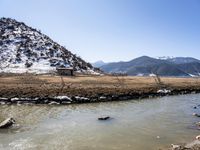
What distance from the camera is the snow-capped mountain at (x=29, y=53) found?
12781cm

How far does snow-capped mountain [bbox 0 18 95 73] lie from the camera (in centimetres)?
12781

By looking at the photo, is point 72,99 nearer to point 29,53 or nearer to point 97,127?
point 97,127

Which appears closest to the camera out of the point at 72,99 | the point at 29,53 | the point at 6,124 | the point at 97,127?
the point at 6,124

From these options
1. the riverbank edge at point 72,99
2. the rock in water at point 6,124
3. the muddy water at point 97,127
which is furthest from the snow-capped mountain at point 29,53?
the rock in water at point 6,124

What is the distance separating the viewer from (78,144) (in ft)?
83.6

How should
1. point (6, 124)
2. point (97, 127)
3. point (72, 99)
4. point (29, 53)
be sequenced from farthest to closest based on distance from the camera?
1. point (29, 53)
2. point (72, 99)
3. point (97, 127)
4. point (6, 124)

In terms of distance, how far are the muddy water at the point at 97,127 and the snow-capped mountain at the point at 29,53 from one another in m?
77.8

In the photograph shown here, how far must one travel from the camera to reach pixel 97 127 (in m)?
31.5

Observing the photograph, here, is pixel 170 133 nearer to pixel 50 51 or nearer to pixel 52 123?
pixel 52 123

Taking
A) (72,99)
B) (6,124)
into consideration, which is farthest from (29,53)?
(6,124)

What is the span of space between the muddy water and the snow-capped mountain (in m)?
77.8

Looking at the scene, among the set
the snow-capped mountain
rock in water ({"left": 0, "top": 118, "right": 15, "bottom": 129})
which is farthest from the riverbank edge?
the snow-capped mountain

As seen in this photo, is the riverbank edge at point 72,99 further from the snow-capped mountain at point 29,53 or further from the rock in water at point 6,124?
the snow-capped mountain at point 29,53

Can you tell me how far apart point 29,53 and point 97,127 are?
117 m
